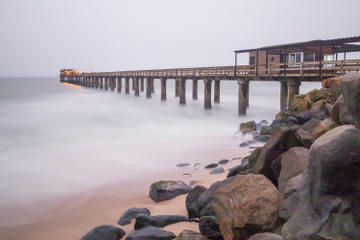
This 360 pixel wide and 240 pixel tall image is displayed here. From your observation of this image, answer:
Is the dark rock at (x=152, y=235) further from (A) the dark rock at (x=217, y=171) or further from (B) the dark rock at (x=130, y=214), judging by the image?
(A) the dark rock at (x=217, y=171)

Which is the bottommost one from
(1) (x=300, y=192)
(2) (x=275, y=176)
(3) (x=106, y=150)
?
(3) (x=106, y=150)

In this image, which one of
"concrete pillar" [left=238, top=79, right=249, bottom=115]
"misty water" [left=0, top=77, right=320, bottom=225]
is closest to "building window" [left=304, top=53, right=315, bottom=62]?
"concrete pillar" [left=238, top=79, right=249, bottom=115]

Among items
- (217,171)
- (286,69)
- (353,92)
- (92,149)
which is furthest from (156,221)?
(286,69)

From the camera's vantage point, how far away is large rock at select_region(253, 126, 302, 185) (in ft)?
19.6

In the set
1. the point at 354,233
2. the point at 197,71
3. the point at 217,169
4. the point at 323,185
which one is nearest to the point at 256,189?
the point at 323,185

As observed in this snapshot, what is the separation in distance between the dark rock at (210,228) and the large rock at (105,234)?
1.42 metres

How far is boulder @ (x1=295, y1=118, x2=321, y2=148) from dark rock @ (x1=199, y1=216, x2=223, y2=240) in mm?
2519

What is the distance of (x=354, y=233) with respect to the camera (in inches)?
127

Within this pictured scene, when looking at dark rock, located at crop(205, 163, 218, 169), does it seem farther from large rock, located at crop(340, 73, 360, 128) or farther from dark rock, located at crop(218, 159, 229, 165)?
large rock, located at crop(340, 73, 360, 128)

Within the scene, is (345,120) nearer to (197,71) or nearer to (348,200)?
(348,200)

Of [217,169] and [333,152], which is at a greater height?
[333,152]

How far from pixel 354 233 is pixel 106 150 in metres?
11.1

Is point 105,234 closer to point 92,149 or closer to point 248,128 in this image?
Result: point 92,149

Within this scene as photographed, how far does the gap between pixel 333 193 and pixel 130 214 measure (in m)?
3.89
